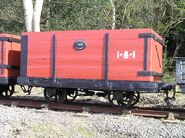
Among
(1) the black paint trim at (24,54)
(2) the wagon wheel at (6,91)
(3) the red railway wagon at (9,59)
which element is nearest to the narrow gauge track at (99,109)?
(3) the red railway wagon at (9,59)

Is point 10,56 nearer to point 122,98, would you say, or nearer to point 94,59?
point 94,59

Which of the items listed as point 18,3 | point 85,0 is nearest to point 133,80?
point 85,0

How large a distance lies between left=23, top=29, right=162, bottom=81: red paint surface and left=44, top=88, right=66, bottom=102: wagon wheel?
58 cm

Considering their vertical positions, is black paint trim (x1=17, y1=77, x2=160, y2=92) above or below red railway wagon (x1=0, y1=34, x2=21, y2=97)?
below

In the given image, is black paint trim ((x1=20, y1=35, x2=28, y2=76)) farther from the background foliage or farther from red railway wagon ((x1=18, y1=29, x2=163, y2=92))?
the background foliage

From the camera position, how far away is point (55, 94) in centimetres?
1355

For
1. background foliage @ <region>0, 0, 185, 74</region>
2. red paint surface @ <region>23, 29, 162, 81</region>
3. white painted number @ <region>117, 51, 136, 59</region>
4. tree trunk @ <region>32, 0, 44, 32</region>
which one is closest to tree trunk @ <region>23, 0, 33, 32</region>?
tree trunk @ <region>32, 0, 44, 32</region>

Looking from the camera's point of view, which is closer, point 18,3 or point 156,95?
point 156,95

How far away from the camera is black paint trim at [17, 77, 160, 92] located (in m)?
11.9

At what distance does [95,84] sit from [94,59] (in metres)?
0.73

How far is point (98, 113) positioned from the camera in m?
12.4

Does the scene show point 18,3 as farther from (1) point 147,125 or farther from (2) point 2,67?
(1) point 147,125

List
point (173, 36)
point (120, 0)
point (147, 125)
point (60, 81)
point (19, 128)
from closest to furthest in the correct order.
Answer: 1. point (19, 128)
2. point (147, 125)
3. point (60, 81)
4. point (120, 0)
5. point (173, 36)

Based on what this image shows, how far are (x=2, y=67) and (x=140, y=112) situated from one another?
5070mm
